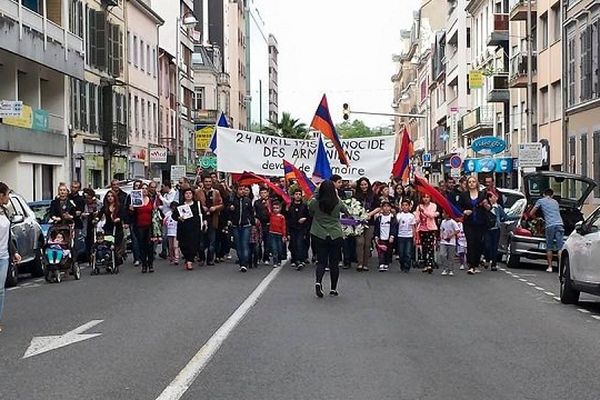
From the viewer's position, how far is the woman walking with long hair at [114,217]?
68.6 ft

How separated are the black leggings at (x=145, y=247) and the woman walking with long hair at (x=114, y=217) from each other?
17.2 inches

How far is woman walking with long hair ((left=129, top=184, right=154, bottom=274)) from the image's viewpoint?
20859mm

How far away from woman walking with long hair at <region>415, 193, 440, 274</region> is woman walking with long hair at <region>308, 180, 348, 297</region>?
17.1 ft

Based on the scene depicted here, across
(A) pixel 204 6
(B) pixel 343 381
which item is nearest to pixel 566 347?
(B) pixel 343 381

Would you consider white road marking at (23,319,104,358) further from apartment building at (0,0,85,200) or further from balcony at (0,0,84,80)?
balcony at (0,0,84,80)

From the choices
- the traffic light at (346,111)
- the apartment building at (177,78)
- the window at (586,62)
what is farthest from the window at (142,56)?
the window at (586,62)

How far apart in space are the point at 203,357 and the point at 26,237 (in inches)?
417

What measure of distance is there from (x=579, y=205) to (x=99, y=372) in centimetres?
1600

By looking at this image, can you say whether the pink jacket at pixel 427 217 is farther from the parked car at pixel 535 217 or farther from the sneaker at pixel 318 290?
the sneaker at pixel 318 290

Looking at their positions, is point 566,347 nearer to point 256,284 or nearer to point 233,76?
point 256,284

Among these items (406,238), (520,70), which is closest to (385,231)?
(406,238)

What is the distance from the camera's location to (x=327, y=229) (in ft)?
51.2

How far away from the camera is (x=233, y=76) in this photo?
10756cm

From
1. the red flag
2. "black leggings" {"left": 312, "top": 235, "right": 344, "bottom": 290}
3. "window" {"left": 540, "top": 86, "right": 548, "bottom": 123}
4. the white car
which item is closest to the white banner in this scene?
the red flag
